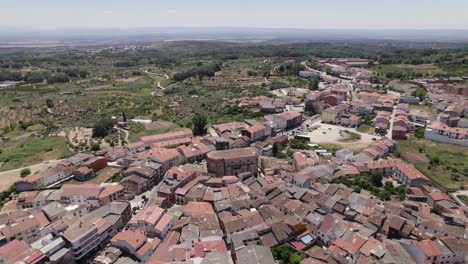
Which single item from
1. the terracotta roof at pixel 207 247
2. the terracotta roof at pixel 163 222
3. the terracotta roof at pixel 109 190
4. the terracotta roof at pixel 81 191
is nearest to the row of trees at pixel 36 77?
the terracotta roof at pixel 81 191

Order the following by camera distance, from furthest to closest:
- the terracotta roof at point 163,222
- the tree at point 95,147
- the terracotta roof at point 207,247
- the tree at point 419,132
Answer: the tree at point 419,132
the tree at point 95,147
the terracotta roof at point 163,222
the terracotta roof at point 207,247

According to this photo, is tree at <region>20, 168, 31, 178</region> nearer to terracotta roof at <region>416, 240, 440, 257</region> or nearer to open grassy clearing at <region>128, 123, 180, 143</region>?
open grassy clearing at <region>128, 123, 180, 143</region>

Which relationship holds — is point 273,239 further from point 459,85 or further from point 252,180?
point 459,85

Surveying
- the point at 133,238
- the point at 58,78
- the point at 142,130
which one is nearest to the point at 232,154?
the point at 133,238

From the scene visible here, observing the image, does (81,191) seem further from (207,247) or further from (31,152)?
(31,152)

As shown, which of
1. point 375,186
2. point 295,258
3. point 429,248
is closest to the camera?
point 429,248

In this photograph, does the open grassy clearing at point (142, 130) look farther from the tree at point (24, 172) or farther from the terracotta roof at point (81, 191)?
the terracotta roof at point (81, 191)

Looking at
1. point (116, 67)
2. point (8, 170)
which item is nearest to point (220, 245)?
point (8, 170)
